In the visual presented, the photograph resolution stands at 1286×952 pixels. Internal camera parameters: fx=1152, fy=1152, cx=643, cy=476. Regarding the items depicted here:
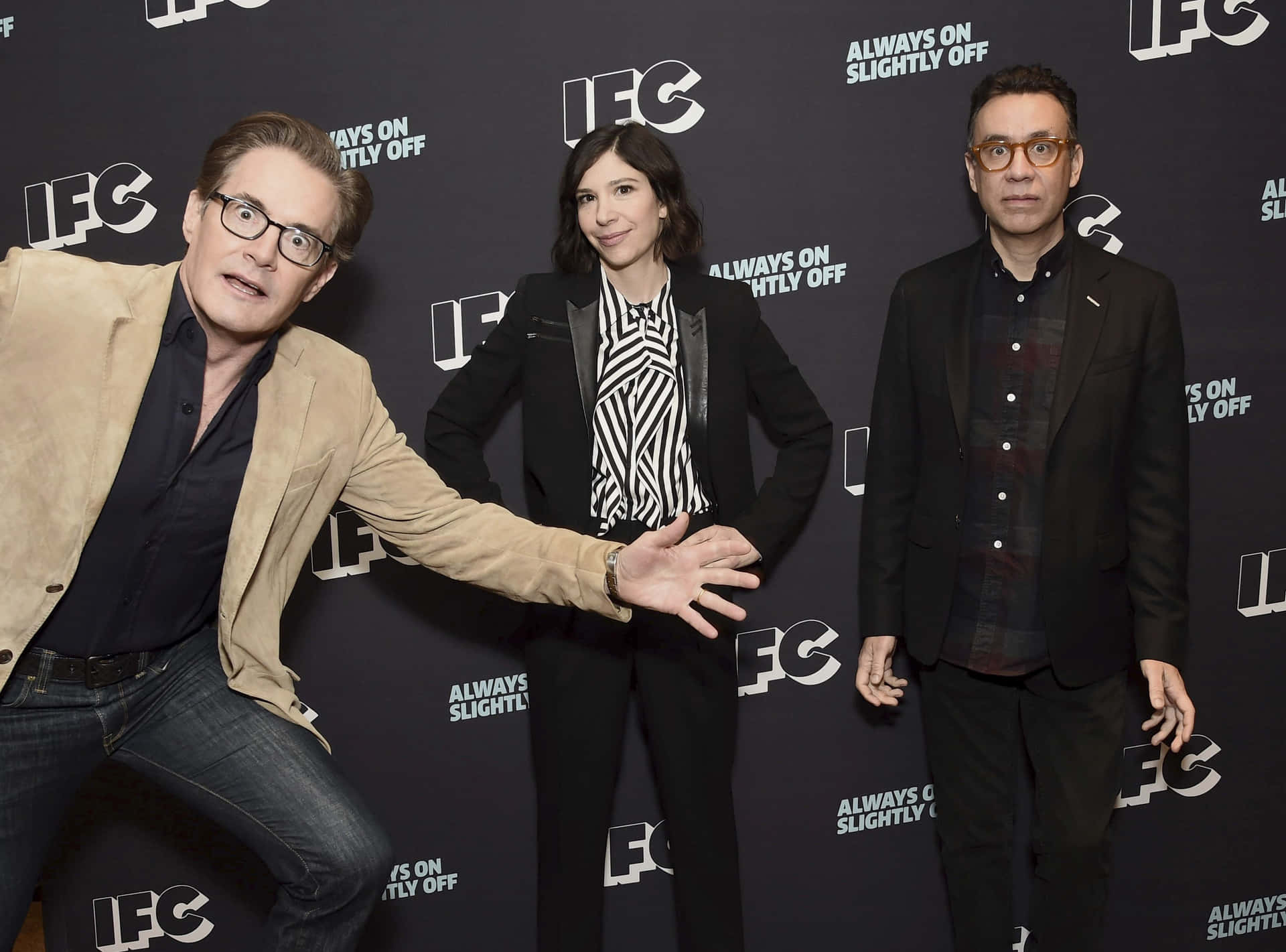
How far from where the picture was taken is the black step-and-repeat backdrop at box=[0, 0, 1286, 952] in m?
2.85

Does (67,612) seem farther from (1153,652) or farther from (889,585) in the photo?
(1153,652)

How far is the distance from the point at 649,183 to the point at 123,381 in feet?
3.86

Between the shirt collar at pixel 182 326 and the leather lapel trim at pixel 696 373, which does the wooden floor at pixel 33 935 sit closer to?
the shirt collar at pixel 182 326

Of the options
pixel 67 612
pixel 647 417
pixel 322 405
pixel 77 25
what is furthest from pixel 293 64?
pixel 67 612

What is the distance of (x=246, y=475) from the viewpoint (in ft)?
6.95

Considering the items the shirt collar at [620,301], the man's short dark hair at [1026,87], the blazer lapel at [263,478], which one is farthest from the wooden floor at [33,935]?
the man's short dark hair at [1026,87]

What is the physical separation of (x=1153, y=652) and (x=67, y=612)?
2.17 meters

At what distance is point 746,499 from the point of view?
2.73 metres

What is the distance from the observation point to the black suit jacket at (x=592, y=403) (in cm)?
264

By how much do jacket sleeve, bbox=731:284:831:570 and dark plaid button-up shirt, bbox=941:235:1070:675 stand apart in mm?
386

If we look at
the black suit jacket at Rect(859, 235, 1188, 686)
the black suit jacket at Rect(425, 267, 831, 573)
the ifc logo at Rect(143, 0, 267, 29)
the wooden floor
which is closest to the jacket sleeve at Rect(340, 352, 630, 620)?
the black suit jacket at Rect(425, 267, 831, 573)

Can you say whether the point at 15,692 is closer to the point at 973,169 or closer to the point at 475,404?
the point at 475,404

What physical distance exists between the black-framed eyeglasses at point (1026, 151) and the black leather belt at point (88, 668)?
6.47 feet

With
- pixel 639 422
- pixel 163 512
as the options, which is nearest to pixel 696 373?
pixel 639 422
